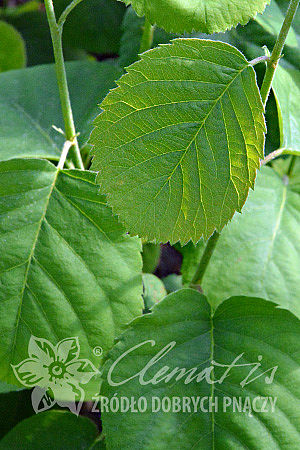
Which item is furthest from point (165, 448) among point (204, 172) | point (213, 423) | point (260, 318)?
point (204, 172)

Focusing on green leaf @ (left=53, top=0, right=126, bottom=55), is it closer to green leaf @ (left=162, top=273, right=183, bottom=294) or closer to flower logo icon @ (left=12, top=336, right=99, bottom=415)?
green leaf @ (left=162, top=273, right=183, bottom=294)

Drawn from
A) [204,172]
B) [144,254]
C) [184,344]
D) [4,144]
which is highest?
[204,172]

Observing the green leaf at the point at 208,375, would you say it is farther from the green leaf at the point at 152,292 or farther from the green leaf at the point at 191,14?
the green leaf at the point at 191,14

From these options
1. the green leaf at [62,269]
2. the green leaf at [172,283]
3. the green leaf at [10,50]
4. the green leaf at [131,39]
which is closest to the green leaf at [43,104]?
the green leaf at [131,39]

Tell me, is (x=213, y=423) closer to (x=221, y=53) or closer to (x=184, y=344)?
(x=184, y=344)

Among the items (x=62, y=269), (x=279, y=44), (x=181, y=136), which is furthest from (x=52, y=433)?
(x=279, y=44)

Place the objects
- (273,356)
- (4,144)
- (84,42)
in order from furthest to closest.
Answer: (84,42) → (4,144) → (273,356)

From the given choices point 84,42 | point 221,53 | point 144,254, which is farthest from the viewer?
point 84,42
